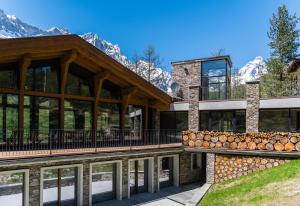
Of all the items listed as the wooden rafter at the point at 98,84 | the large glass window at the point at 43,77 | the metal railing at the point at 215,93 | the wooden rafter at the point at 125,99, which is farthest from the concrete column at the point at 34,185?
the metal railing at the point at 215,93

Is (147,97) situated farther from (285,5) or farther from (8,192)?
(285,5)

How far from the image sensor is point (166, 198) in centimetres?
1688

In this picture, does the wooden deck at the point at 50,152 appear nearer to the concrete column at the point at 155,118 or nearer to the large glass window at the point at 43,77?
the large glass window at the point at 43,77

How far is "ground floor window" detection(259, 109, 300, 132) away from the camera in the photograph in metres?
21.3

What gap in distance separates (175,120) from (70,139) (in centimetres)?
1023

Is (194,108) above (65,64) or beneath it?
beneath

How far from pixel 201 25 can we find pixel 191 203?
6082cm

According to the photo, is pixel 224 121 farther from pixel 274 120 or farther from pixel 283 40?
pixel 283 40

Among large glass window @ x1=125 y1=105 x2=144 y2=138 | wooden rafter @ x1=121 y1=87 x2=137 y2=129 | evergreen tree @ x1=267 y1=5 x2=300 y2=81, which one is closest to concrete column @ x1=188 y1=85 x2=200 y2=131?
large glass window @ x1=125 y1=105 x2=144 y2=138

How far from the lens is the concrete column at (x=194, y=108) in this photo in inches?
882

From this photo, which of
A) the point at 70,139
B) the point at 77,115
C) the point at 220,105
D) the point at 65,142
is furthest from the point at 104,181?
the point at 220,105

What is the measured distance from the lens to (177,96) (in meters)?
26.5

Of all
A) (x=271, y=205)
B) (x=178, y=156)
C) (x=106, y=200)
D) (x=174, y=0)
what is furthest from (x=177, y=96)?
(x=174, y=0)

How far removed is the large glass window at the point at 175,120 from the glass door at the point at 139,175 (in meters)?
6.56
